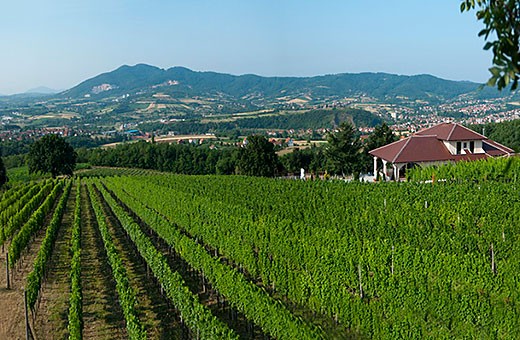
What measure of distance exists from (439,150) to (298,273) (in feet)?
73.9

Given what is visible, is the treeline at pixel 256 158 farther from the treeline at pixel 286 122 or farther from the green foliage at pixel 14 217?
the treeline at pixel 286 122

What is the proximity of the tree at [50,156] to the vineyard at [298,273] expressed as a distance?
37.9 metres

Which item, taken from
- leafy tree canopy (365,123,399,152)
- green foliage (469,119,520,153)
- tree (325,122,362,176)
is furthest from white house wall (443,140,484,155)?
green foliage (469,119,520,153)

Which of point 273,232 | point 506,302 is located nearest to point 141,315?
point 273,232

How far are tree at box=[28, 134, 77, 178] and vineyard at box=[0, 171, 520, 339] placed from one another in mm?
37949

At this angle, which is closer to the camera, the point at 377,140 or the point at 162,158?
the point at 377,140

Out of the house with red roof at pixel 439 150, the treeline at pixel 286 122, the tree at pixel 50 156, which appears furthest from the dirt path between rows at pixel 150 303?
the treeline at pixel 286 122

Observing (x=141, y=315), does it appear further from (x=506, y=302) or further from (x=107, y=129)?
(x=107, y=129)

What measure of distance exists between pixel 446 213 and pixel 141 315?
33.9 ft

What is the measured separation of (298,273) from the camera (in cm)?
1231

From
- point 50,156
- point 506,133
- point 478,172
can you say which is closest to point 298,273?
point 478,172

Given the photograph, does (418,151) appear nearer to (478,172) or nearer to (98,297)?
(478,172)

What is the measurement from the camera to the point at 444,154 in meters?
31.2

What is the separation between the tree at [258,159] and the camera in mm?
45031
